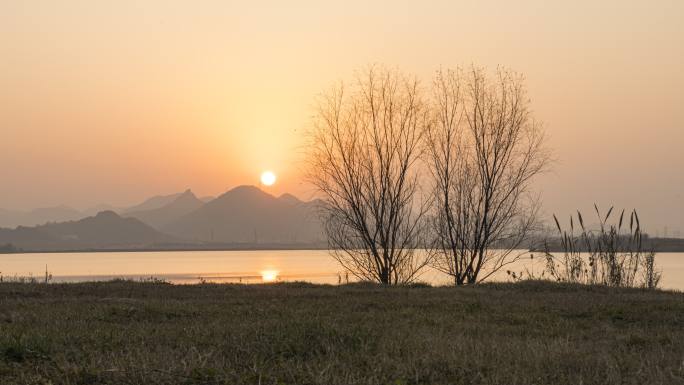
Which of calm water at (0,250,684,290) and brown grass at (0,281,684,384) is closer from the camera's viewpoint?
brown grass at (0,281,684,384)

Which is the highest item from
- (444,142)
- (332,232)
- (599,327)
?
(444,142)

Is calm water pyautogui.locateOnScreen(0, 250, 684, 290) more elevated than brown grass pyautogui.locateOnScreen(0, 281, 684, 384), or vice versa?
brown grass pyautogui.locateOnScreen(0, 281, 684, 384)

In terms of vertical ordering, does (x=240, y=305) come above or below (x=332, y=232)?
below

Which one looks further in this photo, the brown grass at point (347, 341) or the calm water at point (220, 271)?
the calm water at point (220, 271)

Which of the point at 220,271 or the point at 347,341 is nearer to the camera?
the point at 347,341

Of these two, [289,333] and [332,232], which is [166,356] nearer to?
[289,333]

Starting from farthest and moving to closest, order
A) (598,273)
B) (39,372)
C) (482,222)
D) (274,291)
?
(482,222) < (598,273) < (274,291) < (39,372)

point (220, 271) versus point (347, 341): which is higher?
point (347, 341)

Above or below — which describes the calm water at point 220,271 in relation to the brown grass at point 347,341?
below

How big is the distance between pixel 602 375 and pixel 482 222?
19194mm

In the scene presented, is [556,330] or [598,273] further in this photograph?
[598,273]

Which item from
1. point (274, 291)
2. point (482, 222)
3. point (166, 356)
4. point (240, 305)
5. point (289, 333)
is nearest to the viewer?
point (166, 356)

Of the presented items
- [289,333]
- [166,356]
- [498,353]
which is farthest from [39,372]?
[498,353]

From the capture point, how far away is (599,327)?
37.4ft
